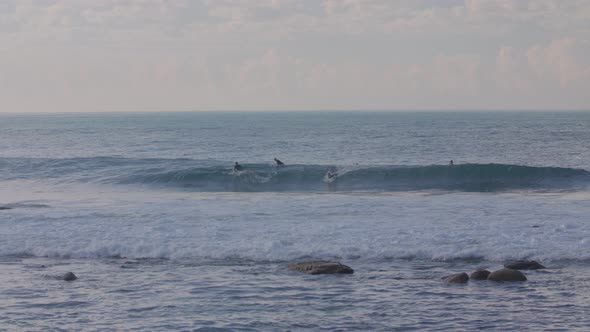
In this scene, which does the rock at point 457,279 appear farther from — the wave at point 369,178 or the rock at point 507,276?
the wave at point 369,178

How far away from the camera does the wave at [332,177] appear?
110 feet

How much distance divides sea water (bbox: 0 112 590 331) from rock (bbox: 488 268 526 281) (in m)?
0.26

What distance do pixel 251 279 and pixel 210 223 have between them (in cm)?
697

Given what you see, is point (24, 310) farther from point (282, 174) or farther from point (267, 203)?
point (282, 174)

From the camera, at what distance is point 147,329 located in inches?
453

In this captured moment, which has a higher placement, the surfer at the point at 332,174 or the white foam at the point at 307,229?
the surfer at the point at 332,174

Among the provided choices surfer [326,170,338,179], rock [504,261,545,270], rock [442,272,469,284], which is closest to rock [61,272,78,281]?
rock [442,272,469,284]

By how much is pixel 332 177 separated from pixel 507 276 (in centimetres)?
2223

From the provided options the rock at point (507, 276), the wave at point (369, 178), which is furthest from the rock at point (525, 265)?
the wave at point (369, 178)

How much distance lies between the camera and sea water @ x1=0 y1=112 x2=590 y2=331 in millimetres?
12227

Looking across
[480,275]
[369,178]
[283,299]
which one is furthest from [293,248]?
[369,178]

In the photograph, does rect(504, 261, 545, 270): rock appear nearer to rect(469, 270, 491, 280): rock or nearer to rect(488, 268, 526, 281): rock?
rect(488, 268, 526, 281): rock

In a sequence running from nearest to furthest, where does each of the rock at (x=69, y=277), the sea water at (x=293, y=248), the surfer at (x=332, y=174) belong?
the sea water at (x=293, y=248) < the rock at (x=69, y=277) < the surfer at (x=332, y=174)

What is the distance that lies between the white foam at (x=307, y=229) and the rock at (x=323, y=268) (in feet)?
5.66
